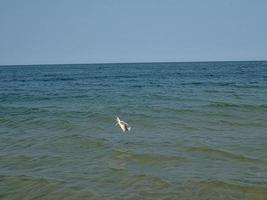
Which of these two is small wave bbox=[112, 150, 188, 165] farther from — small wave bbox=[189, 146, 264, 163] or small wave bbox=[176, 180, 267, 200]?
small wave bbox=[176, 180, 267, 200]

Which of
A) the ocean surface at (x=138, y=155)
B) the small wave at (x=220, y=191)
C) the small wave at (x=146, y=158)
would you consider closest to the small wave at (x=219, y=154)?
the ocean surface at (x=138, y=155)

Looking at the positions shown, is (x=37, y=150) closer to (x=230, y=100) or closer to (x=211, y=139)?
(x=211, y=139)

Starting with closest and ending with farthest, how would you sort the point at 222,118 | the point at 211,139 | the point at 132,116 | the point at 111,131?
the point at 211,139 < the point at 111,131 < the point at 222,118 < the point at 132,116

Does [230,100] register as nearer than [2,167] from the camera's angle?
No

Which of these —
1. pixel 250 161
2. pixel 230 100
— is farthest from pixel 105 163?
pixel 230 100

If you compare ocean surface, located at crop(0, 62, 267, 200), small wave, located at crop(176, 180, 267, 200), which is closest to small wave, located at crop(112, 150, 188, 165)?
ocean surface, located at crop(0, 62, 267, 200)

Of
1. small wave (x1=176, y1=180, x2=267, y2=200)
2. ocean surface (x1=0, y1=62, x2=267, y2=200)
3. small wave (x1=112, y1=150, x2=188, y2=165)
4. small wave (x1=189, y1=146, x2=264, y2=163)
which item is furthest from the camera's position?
small wave (x1=112, y1=150, x2=188, y2=165)

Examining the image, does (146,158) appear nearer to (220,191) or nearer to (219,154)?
(219,154)

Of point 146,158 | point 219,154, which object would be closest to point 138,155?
point 146,158

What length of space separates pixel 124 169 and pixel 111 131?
4545 millimetres

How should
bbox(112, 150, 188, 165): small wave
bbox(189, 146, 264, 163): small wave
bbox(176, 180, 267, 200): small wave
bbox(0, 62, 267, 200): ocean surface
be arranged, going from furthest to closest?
bbox(112, 150, 188, 165): small wave < bbox(189, 146, 264, 163): small wave < bbox(0, 62, 267, 200): ocean surface < bbox(176, 180, 267, 200): small wave

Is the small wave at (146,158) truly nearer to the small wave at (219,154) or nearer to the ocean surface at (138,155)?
the ocean surface at (138,155)

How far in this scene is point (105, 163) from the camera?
9367mm

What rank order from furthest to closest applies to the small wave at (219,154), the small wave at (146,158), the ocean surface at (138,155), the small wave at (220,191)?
the small wave at (146,158)
the small wave at (219,154)
the ocean surface at (138,155)
the small wave at (220,191)
